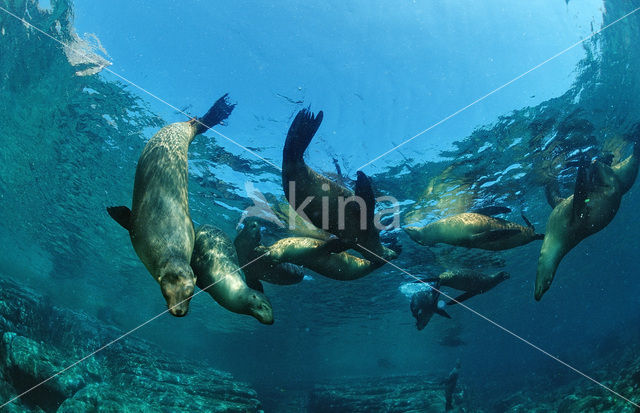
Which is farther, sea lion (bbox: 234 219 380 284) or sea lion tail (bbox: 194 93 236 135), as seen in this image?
sea lion tail (bbox: 194 93 236 135)

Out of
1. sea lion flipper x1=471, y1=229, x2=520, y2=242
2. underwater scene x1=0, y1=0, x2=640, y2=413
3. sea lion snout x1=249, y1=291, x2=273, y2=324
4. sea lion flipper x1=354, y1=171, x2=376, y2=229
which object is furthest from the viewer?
sea lion flipper x1=471, y1=229, x2=520, y2=242

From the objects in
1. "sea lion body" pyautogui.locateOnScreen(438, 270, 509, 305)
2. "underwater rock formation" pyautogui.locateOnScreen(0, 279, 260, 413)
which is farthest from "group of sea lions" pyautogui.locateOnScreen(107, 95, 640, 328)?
"underwater rock formation" pyautogui.locateOnScreen(0, 279, 260, 413)

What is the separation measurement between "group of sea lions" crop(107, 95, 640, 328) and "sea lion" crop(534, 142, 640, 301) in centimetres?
1

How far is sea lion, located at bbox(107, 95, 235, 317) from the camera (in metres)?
2.08

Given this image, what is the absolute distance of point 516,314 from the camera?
44.2m

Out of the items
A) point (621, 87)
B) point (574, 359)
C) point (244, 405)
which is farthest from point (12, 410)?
point (574, 359)

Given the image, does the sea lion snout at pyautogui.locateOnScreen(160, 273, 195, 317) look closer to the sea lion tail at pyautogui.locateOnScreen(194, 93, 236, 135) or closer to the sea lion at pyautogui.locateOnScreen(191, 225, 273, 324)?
the sea lion at pyautogui.locateOnScreen(191, 225, 273, 324)

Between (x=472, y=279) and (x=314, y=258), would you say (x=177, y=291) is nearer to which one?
(x=314, y=258)

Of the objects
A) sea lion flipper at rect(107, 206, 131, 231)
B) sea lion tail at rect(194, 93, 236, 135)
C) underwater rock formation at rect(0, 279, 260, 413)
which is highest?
sea lion tail at rect(194, 93, 236, 135)

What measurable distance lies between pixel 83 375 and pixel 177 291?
9.63m

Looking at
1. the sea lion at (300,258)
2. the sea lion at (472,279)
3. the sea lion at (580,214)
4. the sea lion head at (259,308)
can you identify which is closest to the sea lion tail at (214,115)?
the sea lion at (300,258)

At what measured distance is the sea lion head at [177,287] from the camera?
78.8 inches

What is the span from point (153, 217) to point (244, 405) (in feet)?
31.7

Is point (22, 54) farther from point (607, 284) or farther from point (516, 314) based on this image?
point (607, 284)
